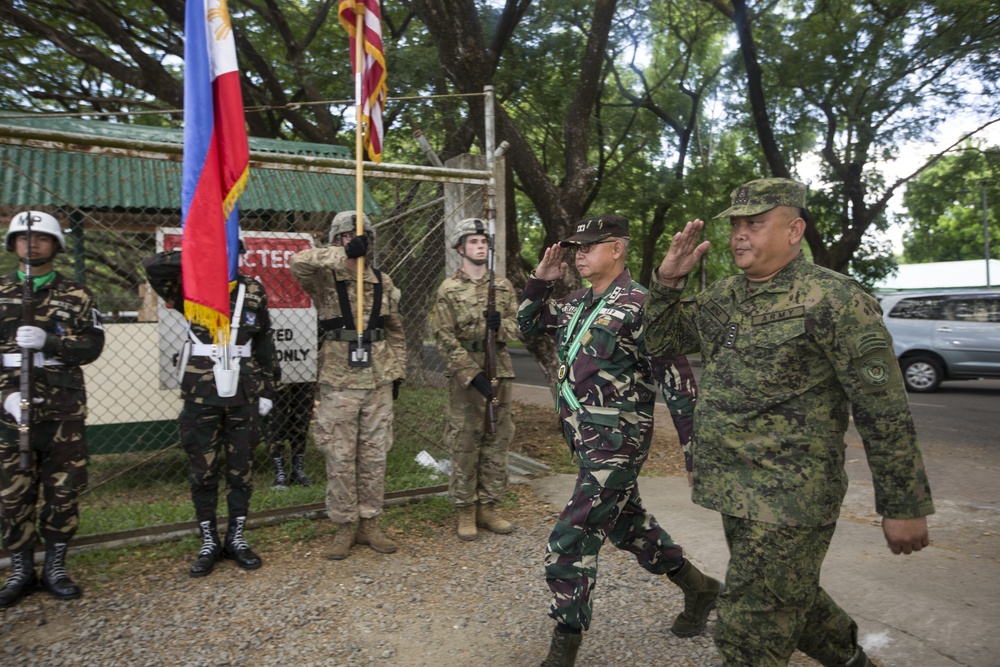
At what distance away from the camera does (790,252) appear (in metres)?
2.58

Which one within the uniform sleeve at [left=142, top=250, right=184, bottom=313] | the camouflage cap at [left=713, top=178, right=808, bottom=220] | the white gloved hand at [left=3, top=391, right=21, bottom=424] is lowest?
the white gloved hand at [left=3, top=391, right=21, bottom=424]

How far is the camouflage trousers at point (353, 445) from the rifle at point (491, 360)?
2.15 ft

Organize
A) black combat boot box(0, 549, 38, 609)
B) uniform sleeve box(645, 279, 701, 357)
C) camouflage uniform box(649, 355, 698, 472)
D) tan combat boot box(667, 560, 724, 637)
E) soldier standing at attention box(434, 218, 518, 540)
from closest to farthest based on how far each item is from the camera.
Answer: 1. uniform sleeve box(645, 279, 701, 357)
2. camouflage uniform box(649, 355, 698, 472)
3. tan combat boot box(667, 560, 724, 637)
4. black combat boot box(0, 549, 38, 609)
5. soldier standing at attention box(434, 218, 518, 540)

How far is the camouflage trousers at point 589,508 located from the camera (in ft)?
9.62

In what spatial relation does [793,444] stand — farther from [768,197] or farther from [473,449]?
[473,449]

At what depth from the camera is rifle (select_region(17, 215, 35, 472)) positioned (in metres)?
3.74

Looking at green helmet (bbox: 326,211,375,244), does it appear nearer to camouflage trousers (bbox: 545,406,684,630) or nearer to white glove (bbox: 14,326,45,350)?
white glove (bbox: 14,326,45,350)

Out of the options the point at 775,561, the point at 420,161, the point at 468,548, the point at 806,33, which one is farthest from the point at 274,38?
the point at 775,561

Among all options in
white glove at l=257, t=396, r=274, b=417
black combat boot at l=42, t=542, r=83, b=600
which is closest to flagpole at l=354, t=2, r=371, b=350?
white glove at l=257, t=396, r=274, b=417

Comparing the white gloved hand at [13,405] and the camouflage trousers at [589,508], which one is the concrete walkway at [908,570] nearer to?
the camouflage trousers at [589,508]

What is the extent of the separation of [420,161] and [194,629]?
484 inches

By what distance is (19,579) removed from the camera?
3828mm

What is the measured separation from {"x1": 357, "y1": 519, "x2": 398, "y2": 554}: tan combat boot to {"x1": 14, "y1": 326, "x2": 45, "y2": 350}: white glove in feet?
7.01

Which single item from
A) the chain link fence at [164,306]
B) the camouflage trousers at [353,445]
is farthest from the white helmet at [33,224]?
the camouflage trousers at [353,445]
